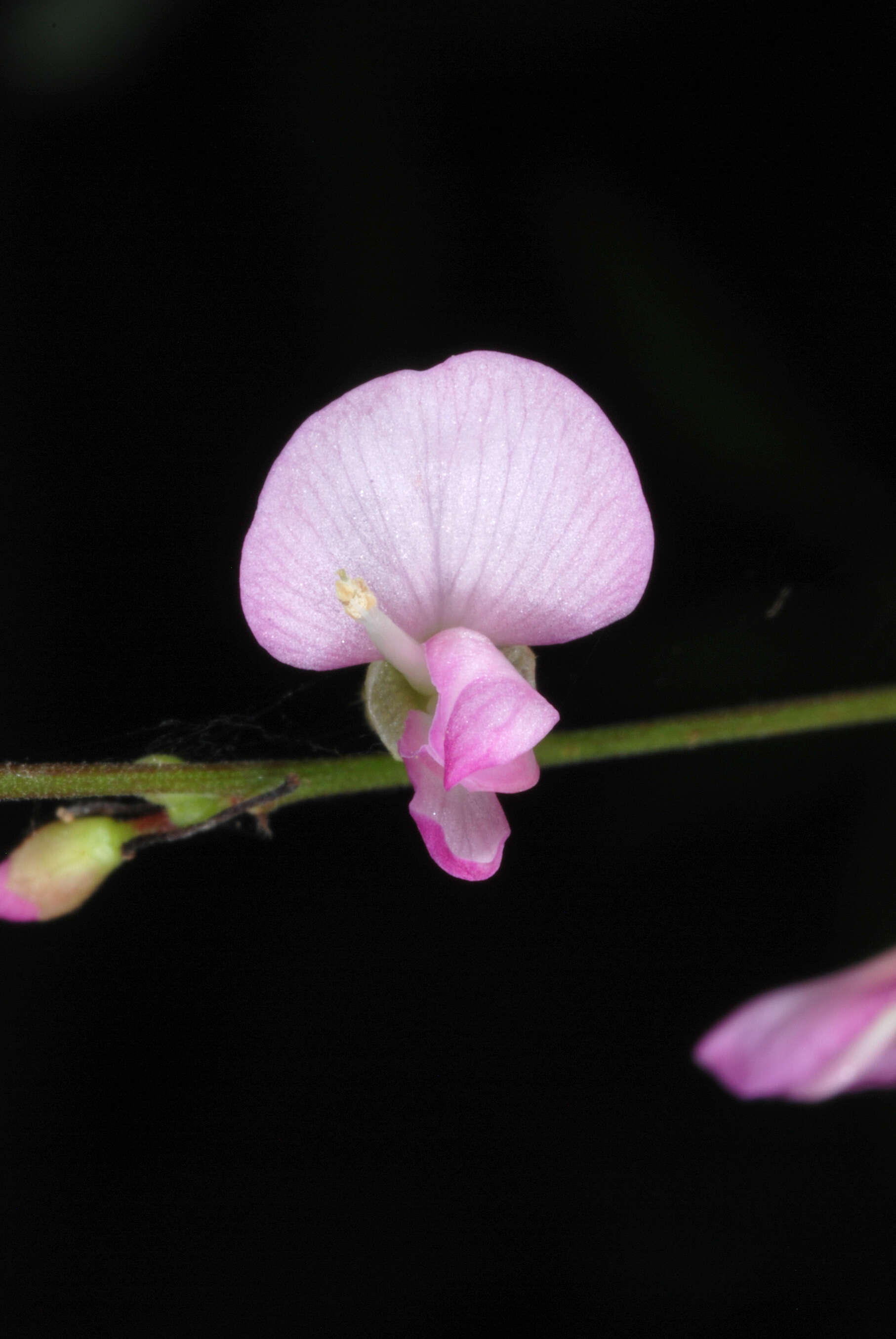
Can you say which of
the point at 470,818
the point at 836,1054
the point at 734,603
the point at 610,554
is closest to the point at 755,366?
the point at 734,603

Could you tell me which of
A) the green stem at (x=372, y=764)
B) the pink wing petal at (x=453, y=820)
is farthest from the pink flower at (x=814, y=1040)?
the green stem at (x=372, y=764)

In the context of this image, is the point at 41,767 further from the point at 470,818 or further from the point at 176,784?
the point at 470,818

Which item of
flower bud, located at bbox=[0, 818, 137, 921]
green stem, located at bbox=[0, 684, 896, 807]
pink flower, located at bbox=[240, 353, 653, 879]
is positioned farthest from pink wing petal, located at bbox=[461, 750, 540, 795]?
flower bud, located at bbox=[0, 818, 137, 921]

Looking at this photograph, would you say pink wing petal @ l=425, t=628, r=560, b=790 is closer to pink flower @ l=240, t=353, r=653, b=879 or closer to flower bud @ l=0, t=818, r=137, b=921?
pink flower @ l=240, t=353, r=653, b=879

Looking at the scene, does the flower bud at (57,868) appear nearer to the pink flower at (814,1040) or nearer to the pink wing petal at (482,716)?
the pink wing petal at (482,716)

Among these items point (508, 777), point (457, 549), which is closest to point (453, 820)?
point (508, 777)

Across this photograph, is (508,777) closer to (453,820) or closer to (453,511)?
(453,820)
